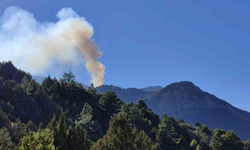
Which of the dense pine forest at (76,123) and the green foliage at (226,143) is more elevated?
the dense pine forest at (76,123)

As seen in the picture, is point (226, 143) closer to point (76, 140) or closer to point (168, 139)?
point (168, 139)

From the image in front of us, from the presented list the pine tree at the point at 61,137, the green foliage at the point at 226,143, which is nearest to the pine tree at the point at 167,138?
the green foliage at the point at 226,143

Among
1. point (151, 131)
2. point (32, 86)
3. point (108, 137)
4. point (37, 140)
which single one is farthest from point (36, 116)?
point (37, 140)

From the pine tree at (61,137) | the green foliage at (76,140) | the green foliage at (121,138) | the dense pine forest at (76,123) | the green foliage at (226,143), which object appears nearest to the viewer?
the green foliage at (121,138)

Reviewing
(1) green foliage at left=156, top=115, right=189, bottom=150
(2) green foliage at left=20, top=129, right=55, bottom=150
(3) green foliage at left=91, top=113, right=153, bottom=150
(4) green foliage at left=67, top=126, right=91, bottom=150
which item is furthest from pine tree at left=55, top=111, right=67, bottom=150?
(1) green foliage at left=156, top=115, right=189, bottom=150

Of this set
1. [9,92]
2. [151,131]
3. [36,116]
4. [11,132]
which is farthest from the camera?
[151,131]

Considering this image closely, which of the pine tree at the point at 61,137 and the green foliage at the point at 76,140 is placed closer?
the pine tree at the point at 61,137

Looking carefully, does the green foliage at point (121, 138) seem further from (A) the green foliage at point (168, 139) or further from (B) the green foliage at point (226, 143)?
(B) the green foliage at point (226, 143)

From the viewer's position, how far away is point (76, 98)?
12219cm

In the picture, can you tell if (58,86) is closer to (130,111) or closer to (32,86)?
(32,86)

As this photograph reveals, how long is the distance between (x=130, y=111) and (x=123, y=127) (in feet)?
250

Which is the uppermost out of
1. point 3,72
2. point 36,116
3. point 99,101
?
point 3,72

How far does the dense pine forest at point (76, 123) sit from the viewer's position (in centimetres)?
3112

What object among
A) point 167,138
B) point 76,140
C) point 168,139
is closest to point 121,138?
point 76,140
